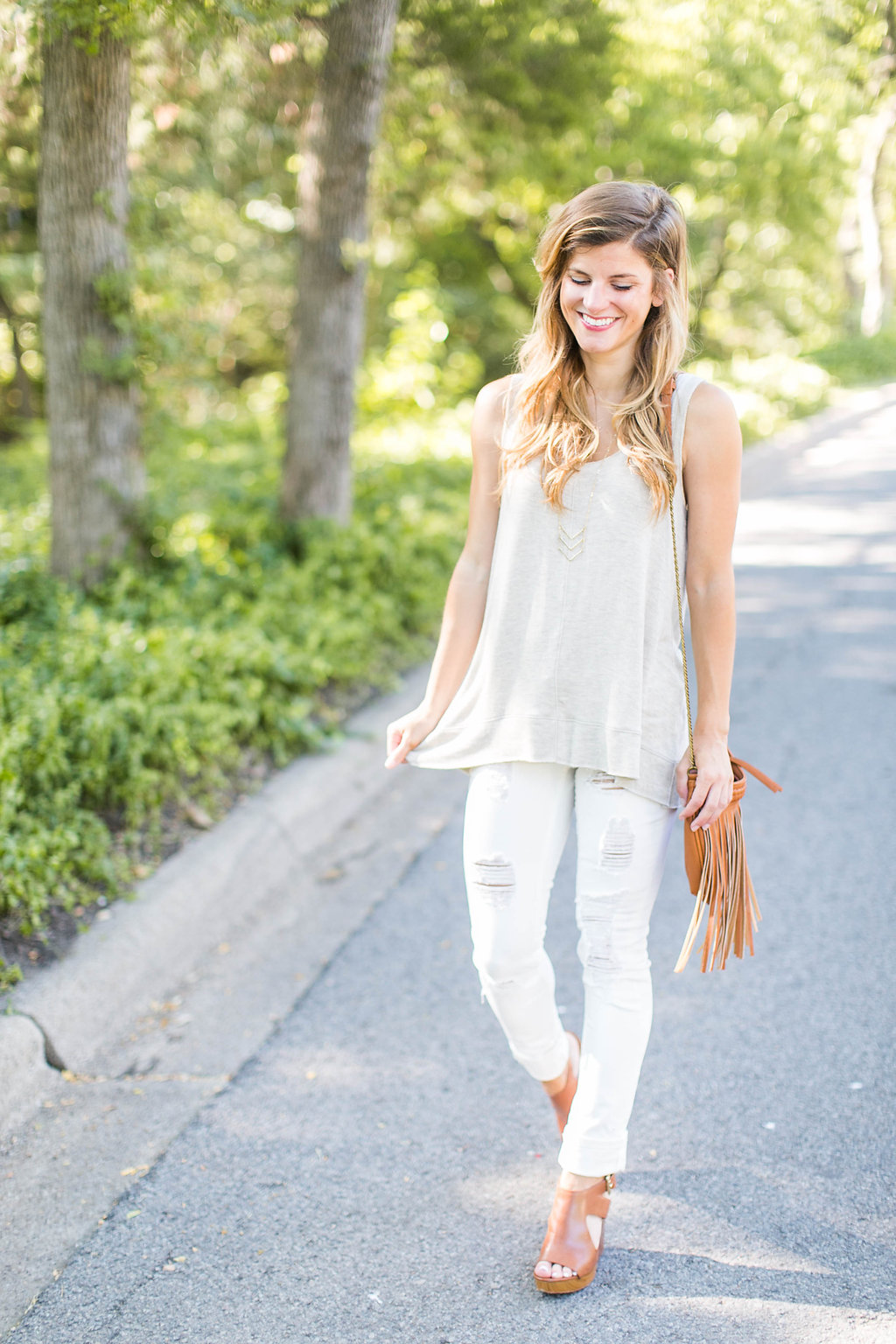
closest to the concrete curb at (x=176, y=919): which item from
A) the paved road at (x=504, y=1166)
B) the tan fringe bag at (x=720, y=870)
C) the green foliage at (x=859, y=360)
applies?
the paved road at (x=504, y=1166)

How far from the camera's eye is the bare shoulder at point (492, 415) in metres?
2.26

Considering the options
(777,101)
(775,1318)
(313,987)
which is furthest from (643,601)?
(777,101)

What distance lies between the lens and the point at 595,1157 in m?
2.20

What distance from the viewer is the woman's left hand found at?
2143 millimetres

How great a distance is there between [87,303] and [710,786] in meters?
4.02

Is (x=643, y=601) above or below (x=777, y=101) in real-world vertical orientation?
below

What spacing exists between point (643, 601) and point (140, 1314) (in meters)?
1.69

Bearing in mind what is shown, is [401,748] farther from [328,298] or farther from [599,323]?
[328,298]

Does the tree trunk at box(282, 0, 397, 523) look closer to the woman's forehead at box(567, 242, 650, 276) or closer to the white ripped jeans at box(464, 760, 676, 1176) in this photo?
the woman's forehead at box(567, 242, 650, 276)

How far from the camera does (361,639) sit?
5.62 meters

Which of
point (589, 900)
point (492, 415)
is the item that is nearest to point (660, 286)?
point (492, 415)

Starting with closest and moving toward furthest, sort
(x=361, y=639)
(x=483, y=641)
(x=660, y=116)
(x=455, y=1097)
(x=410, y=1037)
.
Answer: (x=483, y=641)
(x=455, y=1097)
(x=410, y=1037)
(x=361, y=639)
(x=660, y=116)

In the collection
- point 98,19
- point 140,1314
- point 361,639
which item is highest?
point 98,19

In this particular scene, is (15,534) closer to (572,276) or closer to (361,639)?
(361,639)
